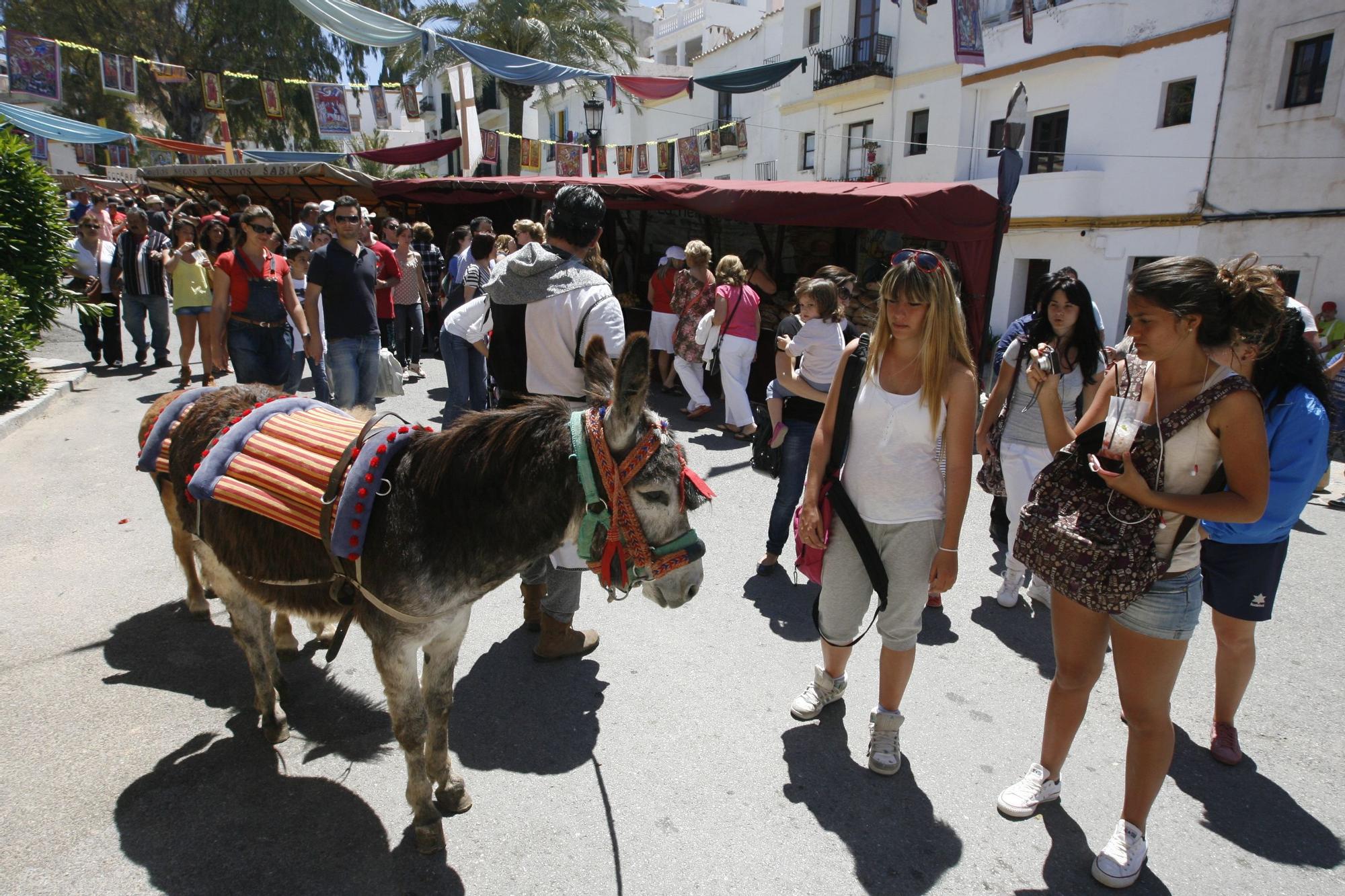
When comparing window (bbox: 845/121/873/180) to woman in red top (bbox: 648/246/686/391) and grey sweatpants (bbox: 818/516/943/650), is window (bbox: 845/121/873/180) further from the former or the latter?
grey sweatpants (bbox: 818/516/943/650)

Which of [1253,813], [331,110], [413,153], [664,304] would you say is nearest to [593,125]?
[664,304]

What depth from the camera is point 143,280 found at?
9.17 meters

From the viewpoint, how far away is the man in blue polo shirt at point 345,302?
580 centimetres

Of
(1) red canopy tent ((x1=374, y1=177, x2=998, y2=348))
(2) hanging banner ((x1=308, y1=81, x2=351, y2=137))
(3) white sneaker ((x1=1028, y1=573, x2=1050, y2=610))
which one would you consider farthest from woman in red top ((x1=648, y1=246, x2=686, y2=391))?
(2) hanging banner ((x1=308, y1=81, x2=351, y2=137))

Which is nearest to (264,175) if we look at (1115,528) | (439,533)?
(439,533)

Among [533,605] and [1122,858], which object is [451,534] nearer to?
[533,605]

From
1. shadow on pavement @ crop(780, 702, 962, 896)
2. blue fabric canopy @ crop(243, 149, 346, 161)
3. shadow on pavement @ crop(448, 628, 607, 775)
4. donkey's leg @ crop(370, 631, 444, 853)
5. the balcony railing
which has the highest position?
the balcony railing

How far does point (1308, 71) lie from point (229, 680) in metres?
19.5

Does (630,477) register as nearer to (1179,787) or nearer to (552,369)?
(552,369)

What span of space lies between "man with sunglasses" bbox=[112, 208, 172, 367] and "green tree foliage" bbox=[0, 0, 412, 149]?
22979 mm

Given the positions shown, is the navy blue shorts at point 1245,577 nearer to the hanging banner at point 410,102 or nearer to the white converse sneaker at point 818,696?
the white converse sneaker at point 818,696

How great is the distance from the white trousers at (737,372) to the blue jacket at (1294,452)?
5.33 m

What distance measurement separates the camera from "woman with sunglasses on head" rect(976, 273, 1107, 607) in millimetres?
3850

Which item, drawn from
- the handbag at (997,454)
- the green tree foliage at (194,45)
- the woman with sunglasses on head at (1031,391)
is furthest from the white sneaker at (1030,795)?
the green tree foliage at (194,45)
